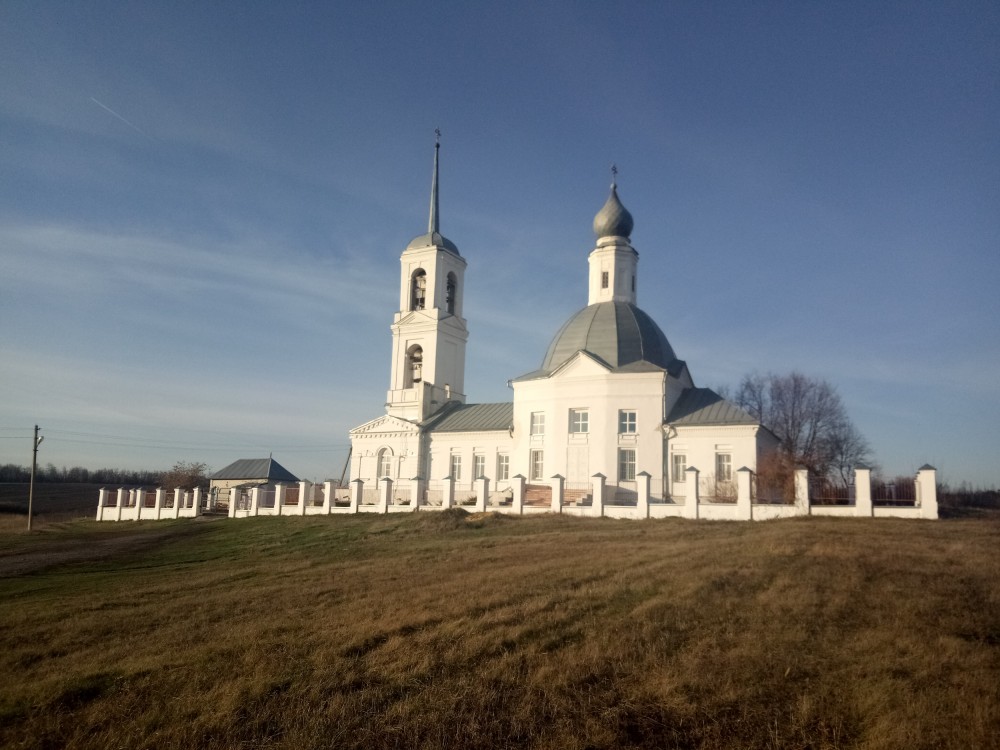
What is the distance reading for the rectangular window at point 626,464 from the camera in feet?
98.5

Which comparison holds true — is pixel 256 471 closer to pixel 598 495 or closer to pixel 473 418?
pixel 473 418

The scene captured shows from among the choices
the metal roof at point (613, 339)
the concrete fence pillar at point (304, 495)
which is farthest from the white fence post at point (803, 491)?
the concrete fence pillar at point (304, 495)

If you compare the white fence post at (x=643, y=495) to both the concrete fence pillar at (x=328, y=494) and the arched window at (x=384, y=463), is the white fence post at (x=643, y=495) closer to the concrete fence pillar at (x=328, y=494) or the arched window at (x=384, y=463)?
the concrete fence pillar at (x=328, y=494)

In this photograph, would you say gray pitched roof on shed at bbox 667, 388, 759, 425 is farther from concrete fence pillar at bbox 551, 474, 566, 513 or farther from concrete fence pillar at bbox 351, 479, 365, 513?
concrete fence pillar at bbox 351, 479, 365, 513

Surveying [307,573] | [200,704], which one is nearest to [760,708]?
[200,704]

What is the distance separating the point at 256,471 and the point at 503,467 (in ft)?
74.3

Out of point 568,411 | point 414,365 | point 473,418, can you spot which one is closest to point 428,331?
point 414,365

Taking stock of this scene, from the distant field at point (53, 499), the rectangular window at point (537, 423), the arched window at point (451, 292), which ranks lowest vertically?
the distant field at point (53, 499)

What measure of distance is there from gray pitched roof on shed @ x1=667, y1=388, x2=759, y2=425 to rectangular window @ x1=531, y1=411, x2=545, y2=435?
5.55 metres

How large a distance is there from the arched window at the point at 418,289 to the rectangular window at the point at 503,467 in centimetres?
983

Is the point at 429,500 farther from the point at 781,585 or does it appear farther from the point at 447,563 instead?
the point at 781,585

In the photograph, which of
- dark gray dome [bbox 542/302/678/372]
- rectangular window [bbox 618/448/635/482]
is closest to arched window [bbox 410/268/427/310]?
dark gray dome [bbox 542/302/678/372]

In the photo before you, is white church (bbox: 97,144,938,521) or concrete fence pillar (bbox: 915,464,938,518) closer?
concrete fence pillar (bbox: 915,464,938,518)

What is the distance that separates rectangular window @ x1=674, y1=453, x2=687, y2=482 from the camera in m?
29.4
